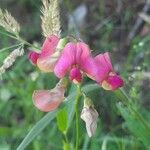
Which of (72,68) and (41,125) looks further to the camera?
(41,125)

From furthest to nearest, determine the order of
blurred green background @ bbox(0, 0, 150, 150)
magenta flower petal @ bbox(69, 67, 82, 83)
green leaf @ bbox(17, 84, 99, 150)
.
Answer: blurred green background @ bbox(0, 0, 150, 150)
green leaf @ bbox(17, 84, 99, 150)
magenta flower petal @ bbox(69, 67, 82, 83)

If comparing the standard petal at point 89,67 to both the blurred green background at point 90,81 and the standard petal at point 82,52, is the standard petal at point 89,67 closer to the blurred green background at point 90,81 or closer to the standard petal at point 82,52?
the standard petal at point 82,52

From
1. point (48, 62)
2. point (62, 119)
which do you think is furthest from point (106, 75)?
point (62, 119)

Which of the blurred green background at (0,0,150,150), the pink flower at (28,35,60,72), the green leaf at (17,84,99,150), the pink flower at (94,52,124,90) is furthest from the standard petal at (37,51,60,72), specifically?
the blurred green background at (0,0,150,150)

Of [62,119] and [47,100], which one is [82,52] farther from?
[62,119]

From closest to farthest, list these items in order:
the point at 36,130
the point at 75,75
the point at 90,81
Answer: the point at 75,75 < the point at 36,130 < the point at 90,81

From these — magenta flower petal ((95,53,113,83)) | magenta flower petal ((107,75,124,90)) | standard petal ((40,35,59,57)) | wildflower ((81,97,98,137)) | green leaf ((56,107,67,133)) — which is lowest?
green leaf ((56,107,67,133))

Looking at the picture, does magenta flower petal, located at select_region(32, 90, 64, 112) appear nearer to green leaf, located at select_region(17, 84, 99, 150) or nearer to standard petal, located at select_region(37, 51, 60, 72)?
standard petal, located at select_region(37, 51, 60, 72)

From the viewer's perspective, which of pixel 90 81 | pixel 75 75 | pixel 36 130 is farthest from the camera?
pixel 90 81
